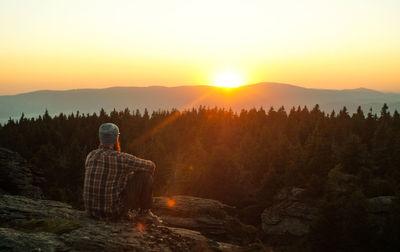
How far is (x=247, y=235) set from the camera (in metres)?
21.9

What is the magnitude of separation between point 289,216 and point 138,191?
4614cm

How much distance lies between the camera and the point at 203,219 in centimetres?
2586

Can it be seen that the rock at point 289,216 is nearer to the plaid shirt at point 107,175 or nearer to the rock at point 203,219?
the rock at point 203,219

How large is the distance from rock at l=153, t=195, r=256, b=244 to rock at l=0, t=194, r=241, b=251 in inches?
388

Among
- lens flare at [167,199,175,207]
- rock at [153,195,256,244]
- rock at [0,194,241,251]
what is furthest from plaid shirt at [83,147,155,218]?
lens flare at [167,199,175,207]

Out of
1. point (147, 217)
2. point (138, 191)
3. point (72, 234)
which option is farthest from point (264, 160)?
point (72, 234)

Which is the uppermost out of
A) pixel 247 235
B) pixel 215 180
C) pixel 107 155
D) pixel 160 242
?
pixel 107 155

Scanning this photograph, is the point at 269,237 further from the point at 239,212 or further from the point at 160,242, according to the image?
the point at 160,242

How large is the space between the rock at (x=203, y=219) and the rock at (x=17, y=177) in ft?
30.7

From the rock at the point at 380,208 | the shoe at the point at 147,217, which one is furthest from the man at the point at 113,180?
the rock at the point at 380,208

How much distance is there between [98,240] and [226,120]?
112 m

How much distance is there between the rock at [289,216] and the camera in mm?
51188

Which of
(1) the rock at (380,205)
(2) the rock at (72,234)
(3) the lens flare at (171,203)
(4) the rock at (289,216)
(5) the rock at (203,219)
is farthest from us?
(4) the rock at (289,216)

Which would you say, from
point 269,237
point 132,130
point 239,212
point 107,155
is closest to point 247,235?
point 107,155
